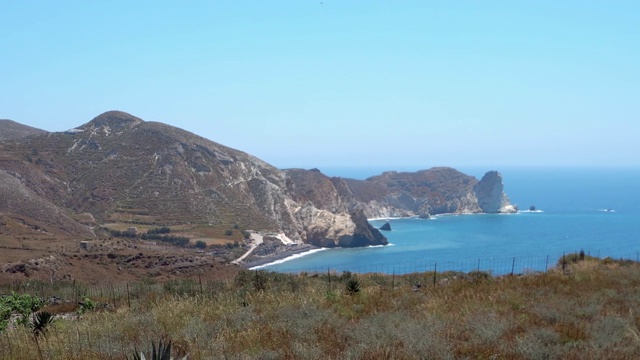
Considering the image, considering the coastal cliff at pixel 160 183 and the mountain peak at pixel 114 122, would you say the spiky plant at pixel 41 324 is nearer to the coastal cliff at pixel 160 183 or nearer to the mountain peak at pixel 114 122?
the coastal cliff at pixel 160 183

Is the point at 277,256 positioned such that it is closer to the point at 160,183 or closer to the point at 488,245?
the point at 160,183

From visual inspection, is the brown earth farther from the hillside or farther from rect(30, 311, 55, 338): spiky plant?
the hillside

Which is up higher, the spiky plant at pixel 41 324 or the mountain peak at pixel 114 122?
the mountain peak at pixel 114 122

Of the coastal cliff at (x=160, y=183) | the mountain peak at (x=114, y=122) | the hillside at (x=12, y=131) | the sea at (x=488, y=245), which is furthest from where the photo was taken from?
the hillside at (x=12, y=131)

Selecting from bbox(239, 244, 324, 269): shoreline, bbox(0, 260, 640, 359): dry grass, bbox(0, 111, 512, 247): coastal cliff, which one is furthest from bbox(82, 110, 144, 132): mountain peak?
bbox(0, 260, 640, 359): dry grass

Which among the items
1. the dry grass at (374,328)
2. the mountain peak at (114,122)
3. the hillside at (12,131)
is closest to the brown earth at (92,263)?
the dry grass at (374,328)

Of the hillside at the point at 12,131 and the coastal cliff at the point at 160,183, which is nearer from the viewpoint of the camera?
the coastal cliff at the point at 160,183
